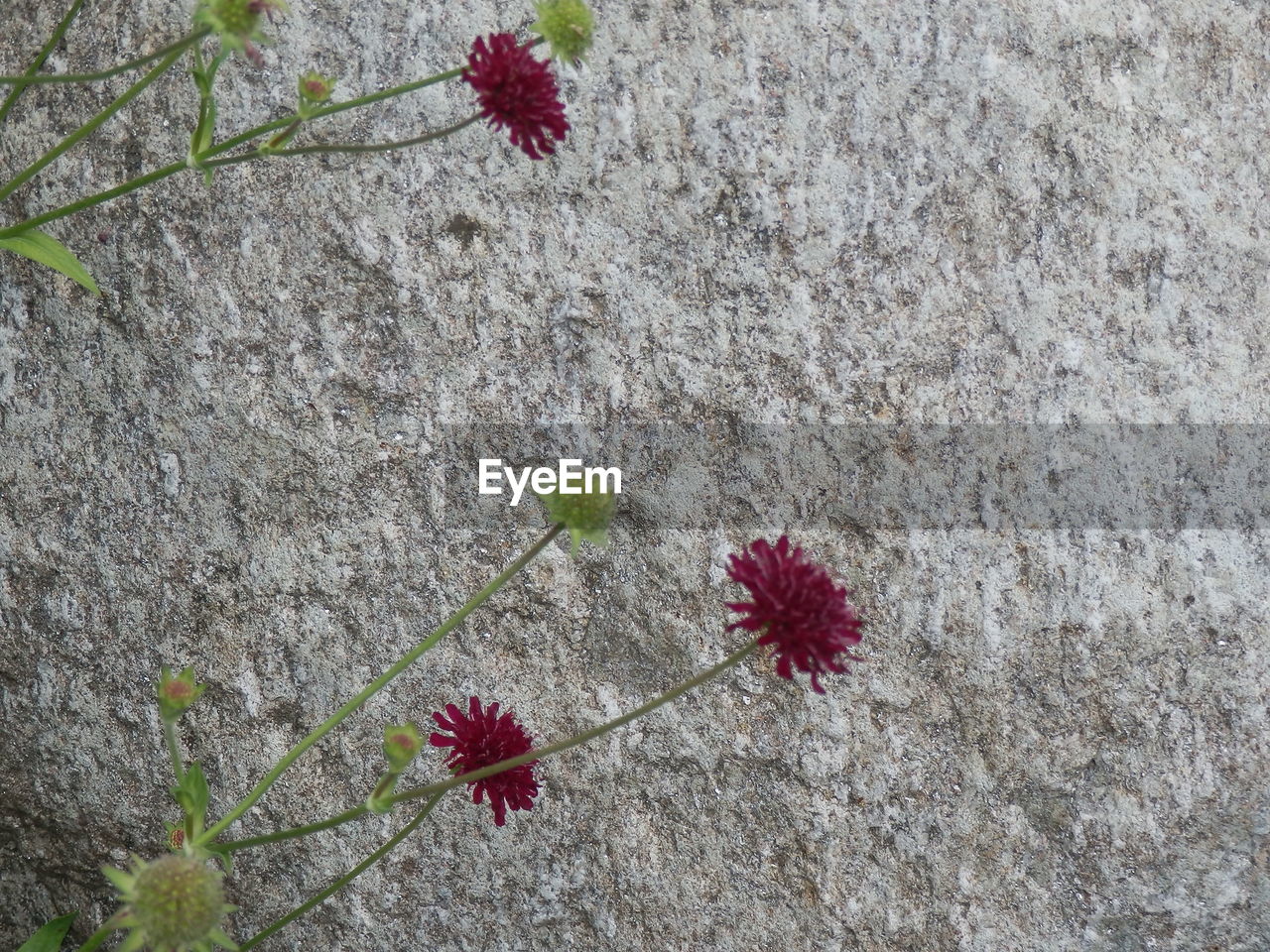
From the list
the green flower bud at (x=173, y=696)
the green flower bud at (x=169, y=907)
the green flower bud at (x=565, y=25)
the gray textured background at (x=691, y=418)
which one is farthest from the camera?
the gray textured background at (x=691, y=418)

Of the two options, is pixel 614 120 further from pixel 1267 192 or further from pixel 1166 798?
pixel 1166 798

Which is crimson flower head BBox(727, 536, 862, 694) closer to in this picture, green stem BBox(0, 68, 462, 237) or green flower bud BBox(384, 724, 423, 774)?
green flower bud BBox(384, 724, 423, 774)

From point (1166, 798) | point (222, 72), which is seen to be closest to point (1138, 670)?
point (1166, 798)

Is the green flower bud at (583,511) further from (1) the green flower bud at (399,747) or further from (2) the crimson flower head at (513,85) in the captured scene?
(2) the crimson flower head at (513,85)

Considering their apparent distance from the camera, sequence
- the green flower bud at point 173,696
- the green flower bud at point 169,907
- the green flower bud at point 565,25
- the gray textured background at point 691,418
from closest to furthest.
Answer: the green flower bud at point 169,907
the green flower bud at point 173,696
the green flower bud at point 565,25
the gray textured background at point 691,418

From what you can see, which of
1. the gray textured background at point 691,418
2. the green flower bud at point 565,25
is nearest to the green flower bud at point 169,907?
the gray textured background at point 691,418

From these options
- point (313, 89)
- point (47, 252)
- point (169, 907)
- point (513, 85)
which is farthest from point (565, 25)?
point (169, 907)
